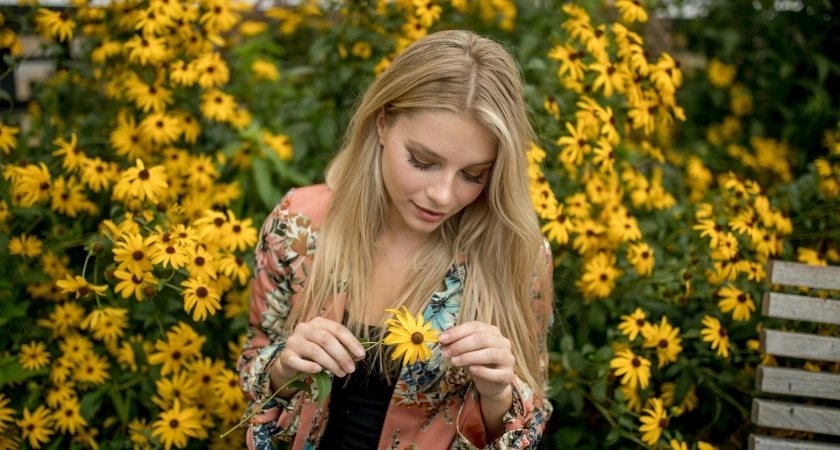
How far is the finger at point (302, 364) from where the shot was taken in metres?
1.17

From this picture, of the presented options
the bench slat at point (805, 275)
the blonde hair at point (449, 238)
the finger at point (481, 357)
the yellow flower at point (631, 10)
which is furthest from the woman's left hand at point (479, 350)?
the yellow flower at point (631, 10)

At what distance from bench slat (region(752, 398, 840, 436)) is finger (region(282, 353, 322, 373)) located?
1094 mm

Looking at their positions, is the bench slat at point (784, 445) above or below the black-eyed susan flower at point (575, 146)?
below

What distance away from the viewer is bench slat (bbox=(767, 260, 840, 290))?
1.68 m

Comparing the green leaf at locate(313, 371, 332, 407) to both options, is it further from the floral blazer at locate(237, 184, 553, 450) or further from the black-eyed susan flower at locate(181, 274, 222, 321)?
the black-eyed susan flower at locate(181, 274, 222, 321)

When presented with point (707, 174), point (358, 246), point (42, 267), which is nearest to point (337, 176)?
point (358, 246)

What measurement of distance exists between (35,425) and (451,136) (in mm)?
1187

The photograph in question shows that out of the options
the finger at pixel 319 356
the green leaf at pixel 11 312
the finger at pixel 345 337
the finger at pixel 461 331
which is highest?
the finger at pixel 461 331

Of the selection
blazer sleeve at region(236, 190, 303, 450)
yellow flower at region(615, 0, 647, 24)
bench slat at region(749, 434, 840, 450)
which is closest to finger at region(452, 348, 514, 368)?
blazer sleeve at region(236, 190, 303, 450)

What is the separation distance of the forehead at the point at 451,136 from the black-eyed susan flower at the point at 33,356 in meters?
1.08

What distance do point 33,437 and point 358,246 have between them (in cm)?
88

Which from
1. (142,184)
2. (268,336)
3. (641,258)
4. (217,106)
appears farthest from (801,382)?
(217,106)

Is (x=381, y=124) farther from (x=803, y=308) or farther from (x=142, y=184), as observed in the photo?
(x=803, y=308)

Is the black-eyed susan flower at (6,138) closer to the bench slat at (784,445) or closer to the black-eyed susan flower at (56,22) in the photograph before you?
the black-eyed susan flower at (56,22)
